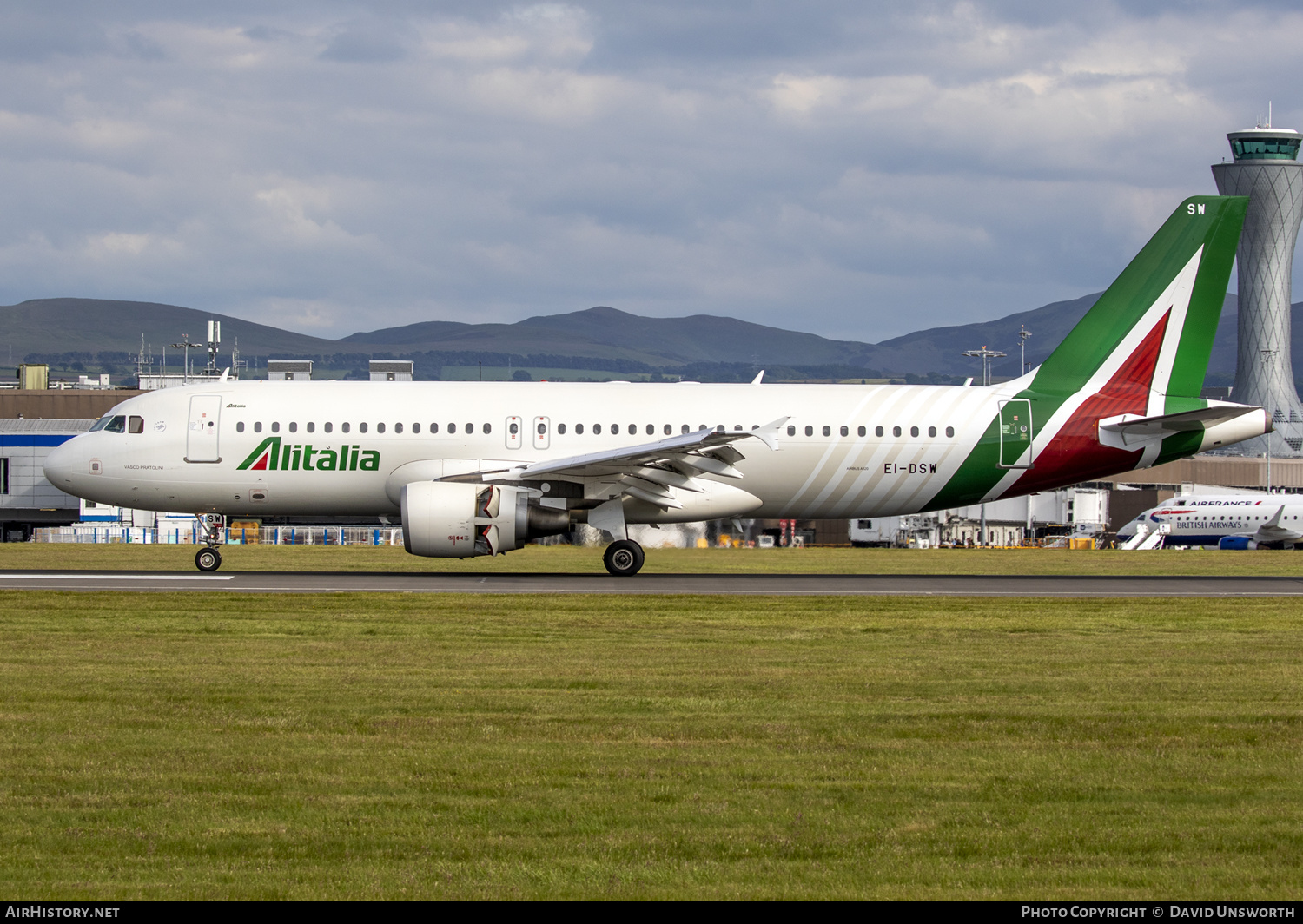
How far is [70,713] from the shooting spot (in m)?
12.4

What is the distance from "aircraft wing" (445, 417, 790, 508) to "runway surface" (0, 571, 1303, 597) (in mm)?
2016

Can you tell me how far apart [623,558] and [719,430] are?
360cm

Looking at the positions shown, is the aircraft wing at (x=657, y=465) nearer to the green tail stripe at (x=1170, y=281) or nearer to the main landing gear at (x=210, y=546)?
the main landing gear at (x=210, y=546)

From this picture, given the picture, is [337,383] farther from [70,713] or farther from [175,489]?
[70,713]

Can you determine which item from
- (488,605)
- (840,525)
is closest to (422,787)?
(488,605)

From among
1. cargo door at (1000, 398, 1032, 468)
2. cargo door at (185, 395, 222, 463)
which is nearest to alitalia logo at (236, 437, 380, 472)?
cargo door at (185, 395, 222, 463)

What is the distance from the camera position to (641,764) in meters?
10.5

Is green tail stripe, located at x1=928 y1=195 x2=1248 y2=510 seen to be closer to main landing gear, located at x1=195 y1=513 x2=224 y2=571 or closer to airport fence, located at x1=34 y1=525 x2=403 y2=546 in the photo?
main landing gear, located at x1=195 y1=513 x2=224 y2=571

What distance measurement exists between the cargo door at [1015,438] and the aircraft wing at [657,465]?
5119 mm

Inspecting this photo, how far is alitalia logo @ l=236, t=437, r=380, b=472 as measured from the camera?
29.6 meters

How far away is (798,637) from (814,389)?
13.2 meters

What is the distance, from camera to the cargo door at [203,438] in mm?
29750

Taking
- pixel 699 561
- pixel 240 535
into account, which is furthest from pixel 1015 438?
pixel 240 535

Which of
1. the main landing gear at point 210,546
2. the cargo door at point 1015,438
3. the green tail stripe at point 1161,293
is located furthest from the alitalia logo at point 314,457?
the cargo door at point 1015,438
